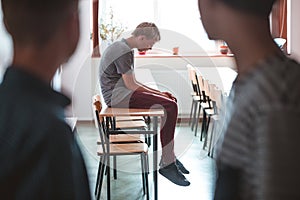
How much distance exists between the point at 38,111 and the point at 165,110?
Answer: 148 inches

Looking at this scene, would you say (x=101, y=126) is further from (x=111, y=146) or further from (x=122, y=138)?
(x=122, y=138)

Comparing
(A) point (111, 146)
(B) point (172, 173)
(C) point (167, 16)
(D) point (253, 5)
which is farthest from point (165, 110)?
(D) point (253, 5)

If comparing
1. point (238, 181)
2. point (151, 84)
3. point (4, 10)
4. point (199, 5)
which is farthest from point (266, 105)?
point (151, 84)

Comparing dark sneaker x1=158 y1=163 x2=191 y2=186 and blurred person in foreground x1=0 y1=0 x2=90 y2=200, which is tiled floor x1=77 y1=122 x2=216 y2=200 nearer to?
dark sneaker x1=158 y1=163 x2=191 y2=186

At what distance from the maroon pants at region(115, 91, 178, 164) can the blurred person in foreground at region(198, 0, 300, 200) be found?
134 inches

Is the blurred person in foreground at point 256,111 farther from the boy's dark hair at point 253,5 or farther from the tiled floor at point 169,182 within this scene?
the tiled floor at point 169,182

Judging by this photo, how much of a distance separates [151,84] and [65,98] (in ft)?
21.6

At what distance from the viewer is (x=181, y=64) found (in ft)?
24.8

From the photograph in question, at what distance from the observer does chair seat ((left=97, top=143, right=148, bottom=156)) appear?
3744mm

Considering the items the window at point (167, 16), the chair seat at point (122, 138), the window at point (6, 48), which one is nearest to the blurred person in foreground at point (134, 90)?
the chair seat at point (122, 138)

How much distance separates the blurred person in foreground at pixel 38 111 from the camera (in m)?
0.80

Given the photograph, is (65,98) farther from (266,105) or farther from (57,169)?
(266,105)

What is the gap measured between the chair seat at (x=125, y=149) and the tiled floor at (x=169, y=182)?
7.8 inches

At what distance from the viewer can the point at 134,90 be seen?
436 cm
